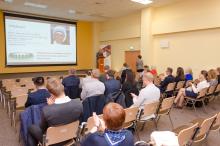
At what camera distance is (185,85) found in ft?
21.0

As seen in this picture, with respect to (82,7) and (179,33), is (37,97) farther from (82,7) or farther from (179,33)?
(179,33)

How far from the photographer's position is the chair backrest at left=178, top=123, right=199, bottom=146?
2.20m

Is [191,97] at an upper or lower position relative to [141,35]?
lower

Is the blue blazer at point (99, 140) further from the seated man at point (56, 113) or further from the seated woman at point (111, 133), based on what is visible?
the seated man at point (56, 113)

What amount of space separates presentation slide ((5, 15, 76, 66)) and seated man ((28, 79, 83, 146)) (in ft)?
26.2

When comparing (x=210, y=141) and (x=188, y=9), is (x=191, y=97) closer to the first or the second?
(x=210, y=141)

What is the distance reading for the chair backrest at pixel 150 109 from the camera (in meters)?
3.42

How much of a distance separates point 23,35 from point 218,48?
825cm

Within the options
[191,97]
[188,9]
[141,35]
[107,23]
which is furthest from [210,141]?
[107,23]

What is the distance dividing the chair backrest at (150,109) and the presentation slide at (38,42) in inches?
317

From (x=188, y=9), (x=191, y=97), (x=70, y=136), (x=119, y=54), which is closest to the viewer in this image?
(x=70, y=136)

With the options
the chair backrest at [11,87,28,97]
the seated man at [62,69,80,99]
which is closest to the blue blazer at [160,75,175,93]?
the seated man at [62,69,80,99]

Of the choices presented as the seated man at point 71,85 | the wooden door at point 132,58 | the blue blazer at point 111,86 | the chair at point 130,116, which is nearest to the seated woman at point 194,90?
the blue blazer at point 111,86

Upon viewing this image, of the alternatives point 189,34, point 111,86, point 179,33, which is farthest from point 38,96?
point 179,33
